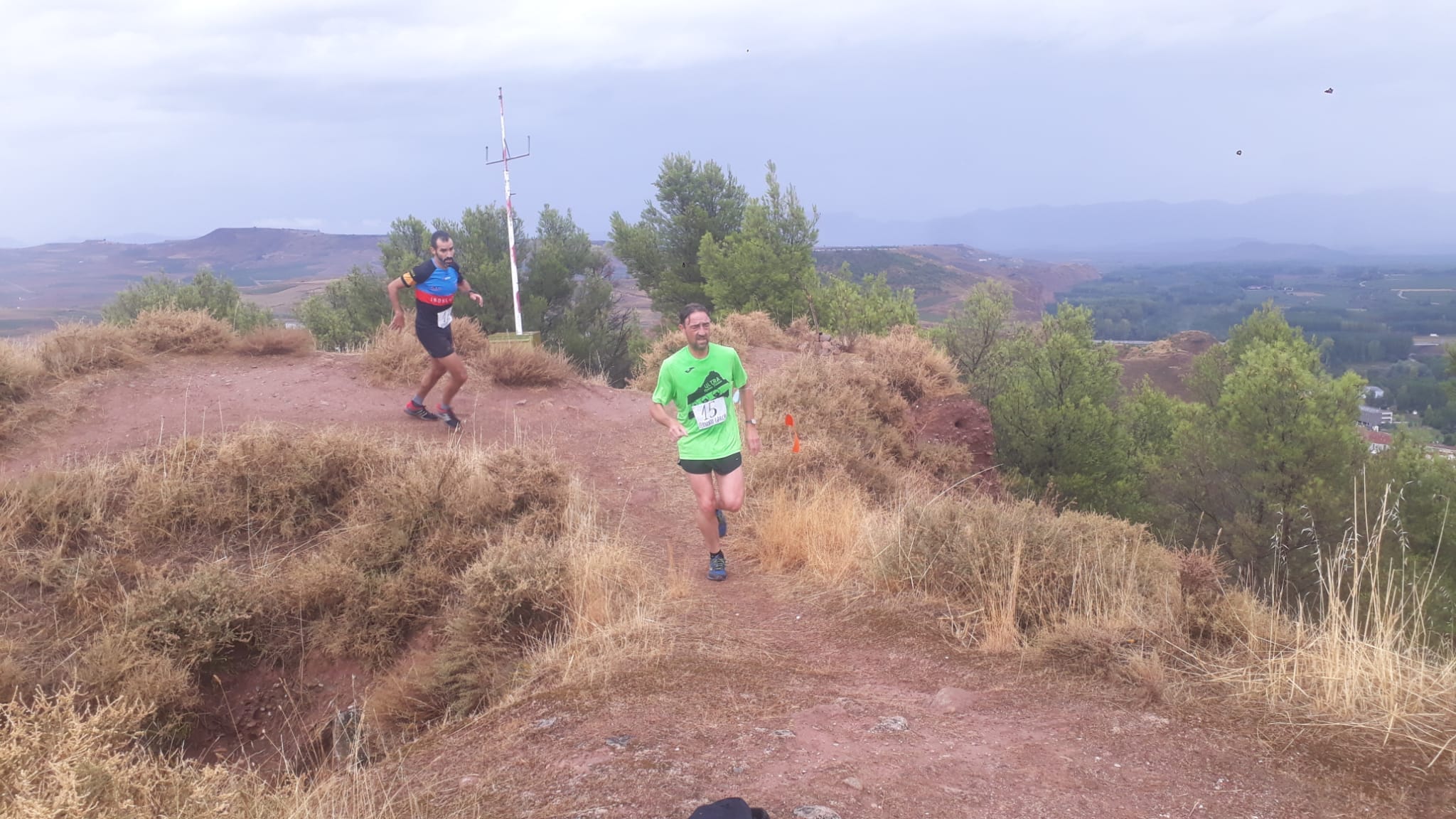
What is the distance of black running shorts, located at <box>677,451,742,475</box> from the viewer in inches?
218

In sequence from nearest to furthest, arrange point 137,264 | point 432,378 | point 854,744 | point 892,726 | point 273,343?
point 854,744, point 892,726, point 432,378, point 273,343, point 137,264

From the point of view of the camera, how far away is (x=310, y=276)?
173ft

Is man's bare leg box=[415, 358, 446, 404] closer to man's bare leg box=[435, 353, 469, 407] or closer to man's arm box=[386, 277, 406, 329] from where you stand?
man's bare leg box=[435, 353, 469, 407]

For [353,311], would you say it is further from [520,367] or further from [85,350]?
[85,350]

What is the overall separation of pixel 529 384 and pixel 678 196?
68.7 feet

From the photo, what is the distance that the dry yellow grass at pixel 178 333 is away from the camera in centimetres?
990

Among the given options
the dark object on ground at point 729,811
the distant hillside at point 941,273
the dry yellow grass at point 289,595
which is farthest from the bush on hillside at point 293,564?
the distant hillside at point 941,273

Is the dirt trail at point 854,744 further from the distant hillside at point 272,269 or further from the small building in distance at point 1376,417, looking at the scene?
the small building in distance at point 1376,417

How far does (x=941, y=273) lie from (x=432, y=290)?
3138 inches

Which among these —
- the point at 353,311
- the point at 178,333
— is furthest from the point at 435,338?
the point at 353,311

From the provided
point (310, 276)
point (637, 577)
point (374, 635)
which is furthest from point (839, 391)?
point (310, 276)

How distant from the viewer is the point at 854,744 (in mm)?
3297

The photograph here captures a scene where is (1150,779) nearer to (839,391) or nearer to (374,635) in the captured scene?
(374,635)

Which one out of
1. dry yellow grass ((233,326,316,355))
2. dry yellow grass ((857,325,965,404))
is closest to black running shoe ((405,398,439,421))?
dry yellow grass ((233,326,316,355))
